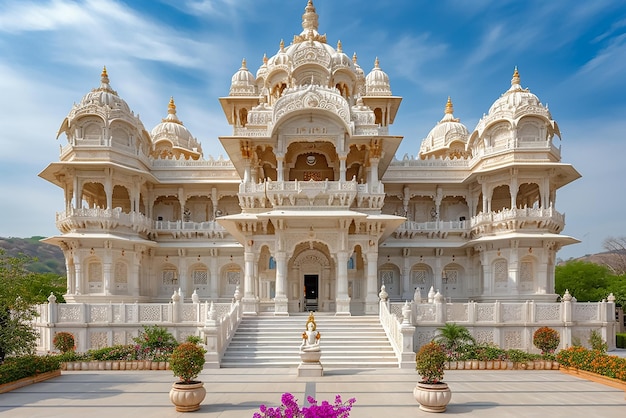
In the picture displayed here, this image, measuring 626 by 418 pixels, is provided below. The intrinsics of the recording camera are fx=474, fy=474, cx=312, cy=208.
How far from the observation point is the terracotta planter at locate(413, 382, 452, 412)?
9617 mm

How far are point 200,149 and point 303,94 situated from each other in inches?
777

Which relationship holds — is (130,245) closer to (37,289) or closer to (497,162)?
(37,289)

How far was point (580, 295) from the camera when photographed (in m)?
34.3

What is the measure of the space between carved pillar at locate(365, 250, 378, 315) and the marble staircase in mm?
1208

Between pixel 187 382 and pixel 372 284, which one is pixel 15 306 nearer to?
pixel 187 382

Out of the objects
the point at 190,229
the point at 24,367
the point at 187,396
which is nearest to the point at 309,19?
the point at 190,229

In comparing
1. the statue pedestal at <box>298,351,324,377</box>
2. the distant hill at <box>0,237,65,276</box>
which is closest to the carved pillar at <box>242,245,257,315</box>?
the statue pedestal at <box>298,351,324,377</box>

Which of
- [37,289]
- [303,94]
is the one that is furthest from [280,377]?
[37,289]

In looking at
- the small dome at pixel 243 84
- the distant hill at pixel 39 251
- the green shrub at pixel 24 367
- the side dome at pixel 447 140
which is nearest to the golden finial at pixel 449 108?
the side dome at pixel 447 140

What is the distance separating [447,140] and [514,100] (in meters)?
11.2

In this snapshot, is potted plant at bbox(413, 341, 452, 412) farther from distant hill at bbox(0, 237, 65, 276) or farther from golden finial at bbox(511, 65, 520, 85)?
distant hill at bbox(0, 237, 65, 276)

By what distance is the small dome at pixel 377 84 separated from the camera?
3062cm

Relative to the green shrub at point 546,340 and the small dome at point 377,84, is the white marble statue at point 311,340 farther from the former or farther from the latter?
the small dome at point 377,84

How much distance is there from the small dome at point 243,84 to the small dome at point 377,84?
752cm
